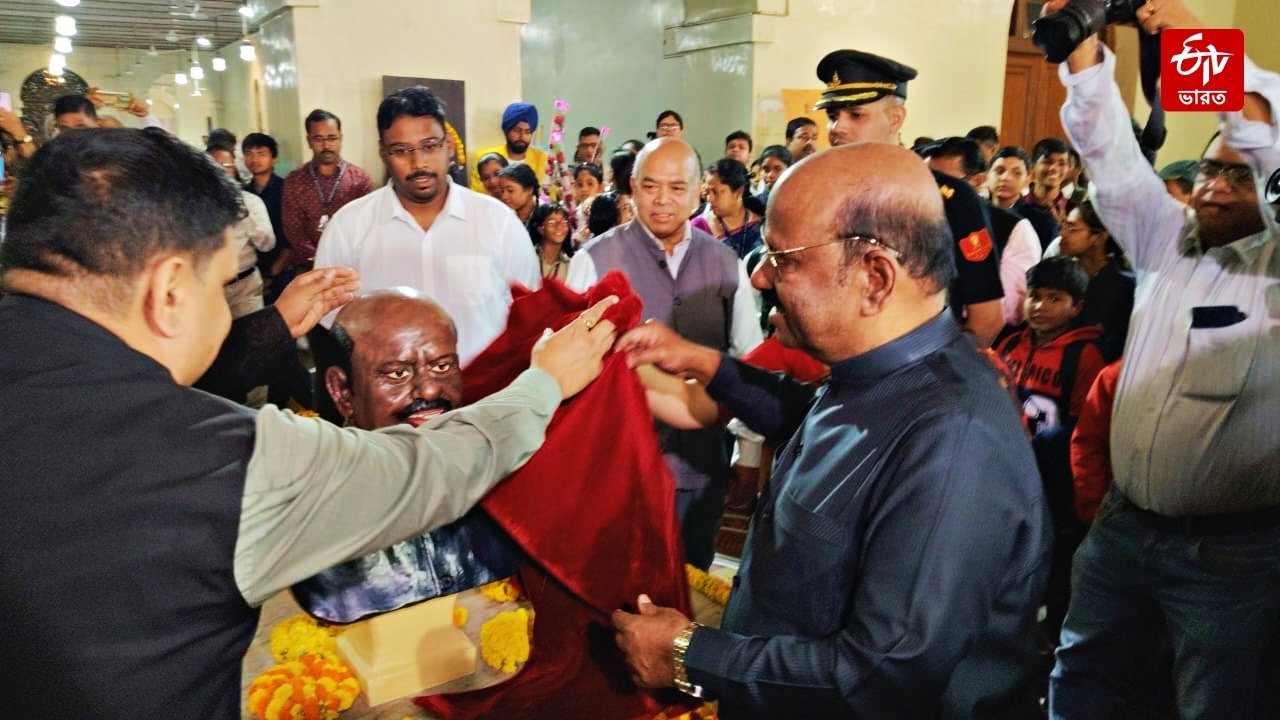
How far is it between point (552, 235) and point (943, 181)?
12.3 ft

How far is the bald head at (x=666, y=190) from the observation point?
3680 millimetres

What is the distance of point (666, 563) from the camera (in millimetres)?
2242

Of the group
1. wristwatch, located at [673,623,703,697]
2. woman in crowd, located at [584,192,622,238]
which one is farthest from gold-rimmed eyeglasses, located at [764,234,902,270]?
woman in crowd, located at [584,192,622,238]

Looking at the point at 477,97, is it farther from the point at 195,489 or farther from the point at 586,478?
the point at 195,489

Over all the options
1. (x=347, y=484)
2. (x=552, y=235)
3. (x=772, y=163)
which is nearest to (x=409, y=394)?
(x=347, y=484)

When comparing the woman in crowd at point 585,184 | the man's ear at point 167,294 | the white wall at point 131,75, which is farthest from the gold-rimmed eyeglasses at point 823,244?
the white wall at point 131,75

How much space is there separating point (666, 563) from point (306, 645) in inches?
66.6

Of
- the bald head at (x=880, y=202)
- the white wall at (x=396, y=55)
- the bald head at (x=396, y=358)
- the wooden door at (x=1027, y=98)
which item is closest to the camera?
the bald head at (x=880, y=202)

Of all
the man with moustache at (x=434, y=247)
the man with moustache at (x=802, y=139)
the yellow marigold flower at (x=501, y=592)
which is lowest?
the yellow marigold flower at (x=501, y=592)

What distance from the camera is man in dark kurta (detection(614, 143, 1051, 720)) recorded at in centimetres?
143

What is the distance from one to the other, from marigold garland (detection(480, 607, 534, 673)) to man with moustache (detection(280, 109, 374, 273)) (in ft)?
14.6

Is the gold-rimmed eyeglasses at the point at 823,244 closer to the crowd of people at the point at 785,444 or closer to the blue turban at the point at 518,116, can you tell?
the crowd of people at the point at 785,444

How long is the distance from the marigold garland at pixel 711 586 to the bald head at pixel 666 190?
1.39m

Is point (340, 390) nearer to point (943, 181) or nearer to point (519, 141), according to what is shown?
point (943, 181)
